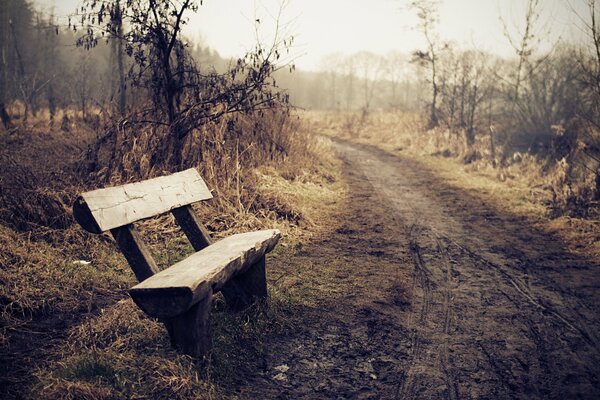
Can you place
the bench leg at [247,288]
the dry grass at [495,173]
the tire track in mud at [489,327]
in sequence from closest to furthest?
the tire track in mud at [489,327] → the bench leg at [247,288] → the dry grass at [495,173]

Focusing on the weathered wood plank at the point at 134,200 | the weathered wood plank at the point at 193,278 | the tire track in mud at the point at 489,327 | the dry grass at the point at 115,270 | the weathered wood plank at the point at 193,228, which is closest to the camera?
the weathered wood plank at the point at 193,278

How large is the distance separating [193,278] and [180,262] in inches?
21.5

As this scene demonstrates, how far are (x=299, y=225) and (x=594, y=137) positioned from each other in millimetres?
5617

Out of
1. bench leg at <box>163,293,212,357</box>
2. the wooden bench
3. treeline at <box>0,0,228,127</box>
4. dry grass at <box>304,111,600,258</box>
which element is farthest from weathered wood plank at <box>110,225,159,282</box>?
dry grass at <box>304,111,600,258</box>

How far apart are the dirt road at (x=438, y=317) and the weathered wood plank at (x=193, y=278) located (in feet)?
2.21

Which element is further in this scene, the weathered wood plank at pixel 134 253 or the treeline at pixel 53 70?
the treeline at pixel 53 70

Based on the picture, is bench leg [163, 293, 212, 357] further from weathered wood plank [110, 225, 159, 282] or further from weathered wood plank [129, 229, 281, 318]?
weathered wood plank [110, 225, 159, 282]

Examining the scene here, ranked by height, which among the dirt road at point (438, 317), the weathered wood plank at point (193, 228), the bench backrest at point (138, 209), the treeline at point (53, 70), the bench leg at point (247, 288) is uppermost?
the treeline at point (53, 70)

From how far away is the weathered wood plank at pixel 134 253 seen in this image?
2684 mm

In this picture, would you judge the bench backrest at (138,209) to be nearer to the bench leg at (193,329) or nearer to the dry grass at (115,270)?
the bench leg at (193,329)

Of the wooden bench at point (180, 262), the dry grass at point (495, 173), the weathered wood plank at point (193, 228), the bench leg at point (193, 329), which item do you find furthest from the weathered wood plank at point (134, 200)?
the dry grass at point (495, 173)

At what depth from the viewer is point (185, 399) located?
2.21 meters

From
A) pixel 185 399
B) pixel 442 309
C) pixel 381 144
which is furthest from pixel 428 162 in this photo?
pixel 185 399

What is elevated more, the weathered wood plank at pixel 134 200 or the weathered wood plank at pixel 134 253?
the weathered wood plank at pixel 134 200
